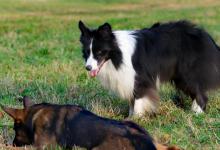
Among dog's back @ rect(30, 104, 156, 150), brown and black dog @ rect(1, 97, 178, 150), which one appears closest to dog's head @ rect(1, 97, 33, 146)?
brown and black dog @ rect(1, 97, 178, 150)

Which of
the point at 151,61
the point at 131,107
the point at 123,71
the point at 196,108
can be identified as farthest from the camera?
the point at 196,108

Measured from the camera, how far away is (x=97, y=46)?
8664 millimetres

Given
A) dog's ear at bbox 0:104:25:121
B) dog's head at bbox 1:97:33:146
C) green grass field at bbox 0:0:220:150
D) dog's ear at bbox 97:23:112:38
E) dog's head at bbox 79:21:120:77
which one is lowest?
green grass field at bbox 0:0:220:150

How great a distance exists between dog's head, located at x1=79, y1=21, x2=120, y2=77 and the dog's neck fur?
119mm

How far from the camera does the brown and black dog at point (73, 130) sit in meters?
6.13

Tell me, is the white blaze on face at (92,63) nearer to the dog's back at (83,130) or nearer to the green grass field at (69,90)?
the green grass field at (69,90)

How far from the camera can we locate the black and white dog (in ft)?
28.6

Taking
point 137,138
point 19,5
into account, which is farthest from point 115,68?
point 19,5

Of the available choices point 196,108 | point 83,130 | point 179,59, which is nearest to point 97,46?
point 179,59

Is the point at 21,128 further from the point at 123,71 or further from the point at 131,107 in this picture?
the point at 131,107

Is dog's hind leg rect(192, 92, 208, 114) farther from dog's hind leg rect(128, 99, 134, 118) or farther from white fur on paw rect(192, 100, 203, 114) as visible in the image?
dog's hind leg rect(128, 99, 134, 118)

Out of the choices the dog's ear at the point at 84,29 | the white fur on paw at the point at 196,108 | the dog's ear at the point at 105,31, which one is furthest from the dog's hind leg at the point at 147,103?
the dog's ear at the point at 84,29

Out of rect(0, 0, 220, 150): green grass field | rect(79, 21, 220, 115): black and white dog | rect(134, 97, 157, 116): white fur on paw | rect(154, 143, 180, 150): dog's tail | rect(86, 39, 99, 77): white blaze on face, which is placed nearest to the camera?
rect(154, 143, 180, 150): dog's tail

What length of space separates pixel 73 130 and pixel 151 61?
278 cm
